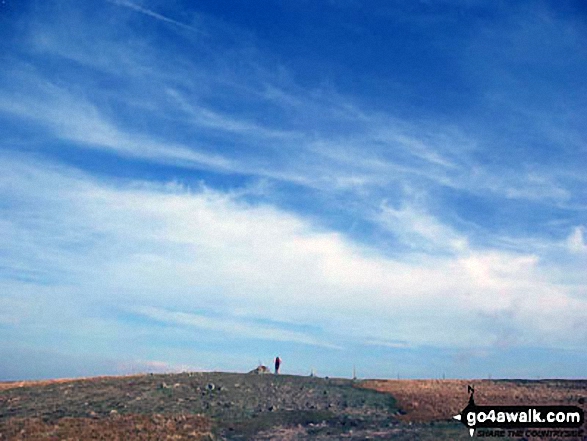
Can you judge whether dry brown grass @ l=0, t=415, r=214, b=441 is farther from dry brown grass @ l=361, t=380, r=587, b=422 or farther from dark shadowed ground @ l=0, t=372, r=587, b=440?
dry brown grass @ l=361, t=380, r=587, b=422

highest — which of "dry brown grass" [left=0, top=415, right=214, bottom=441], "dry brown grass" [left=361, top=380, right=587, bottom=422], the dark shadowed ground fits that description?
"dry brown grass" [left=361, top=380, right=587, bottom=422]

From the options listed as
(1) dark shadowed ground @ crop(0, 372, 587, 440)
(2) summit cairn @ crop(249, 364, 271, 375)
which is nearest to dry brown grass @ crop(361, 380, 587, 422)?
(1) dark shadowed ground @ crop(0, 372, 587, 440)

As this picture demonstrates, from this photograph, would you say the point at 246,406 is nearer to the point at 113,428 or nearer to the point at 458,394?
the point at 113,428

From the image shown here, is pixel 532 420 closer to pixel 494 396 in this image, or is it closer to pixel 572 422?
pixel 572 422

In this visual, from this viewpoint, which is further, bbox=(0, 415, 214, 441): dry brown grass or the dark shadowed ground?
the dark shadowed ground

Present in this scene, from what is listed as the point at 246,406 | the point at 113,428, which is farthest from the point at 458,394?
Answer: the point at 113,428

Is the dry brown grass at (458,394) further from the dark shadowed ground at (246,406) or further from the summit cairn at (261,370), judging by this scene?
the summit cairn at (261,370)

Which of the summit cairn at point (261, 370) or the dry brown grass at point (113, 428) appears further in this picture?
the summit cairn at point (261, 370)

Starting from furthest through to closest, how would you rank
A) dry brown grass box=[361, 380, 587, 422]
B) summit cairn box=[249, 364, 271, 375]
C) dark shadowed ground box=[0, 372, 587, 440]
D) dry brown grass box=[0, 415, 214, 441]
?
summit cairn box=[249, 364, 271, 375], dry brown grass box=[361, 380, 587, 422], dark shadowed ground box=[0, 372, 587, 440], dry brown grass box=[0, 415, 214, 441]

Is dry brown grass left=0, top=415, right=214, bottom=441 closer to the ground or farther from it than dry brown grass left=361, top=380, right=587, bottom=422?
closer to the ground

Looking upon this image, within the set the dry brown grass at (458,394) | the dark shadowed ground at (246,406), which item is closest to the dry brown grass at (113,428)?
the dark shadowed ground at (246,406)

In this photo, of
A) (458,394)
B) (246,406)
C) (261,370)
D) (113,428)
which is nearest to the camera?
(113,428)

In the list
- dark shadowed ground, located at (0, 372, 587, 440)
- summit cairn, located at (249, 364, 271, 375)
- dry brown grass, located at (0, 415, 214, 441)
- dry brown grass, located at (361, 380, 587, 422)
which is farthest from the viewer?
summit cairn, located at (249, 364, 271, 375)

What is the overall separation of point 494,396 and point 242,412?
2272 centimetres
